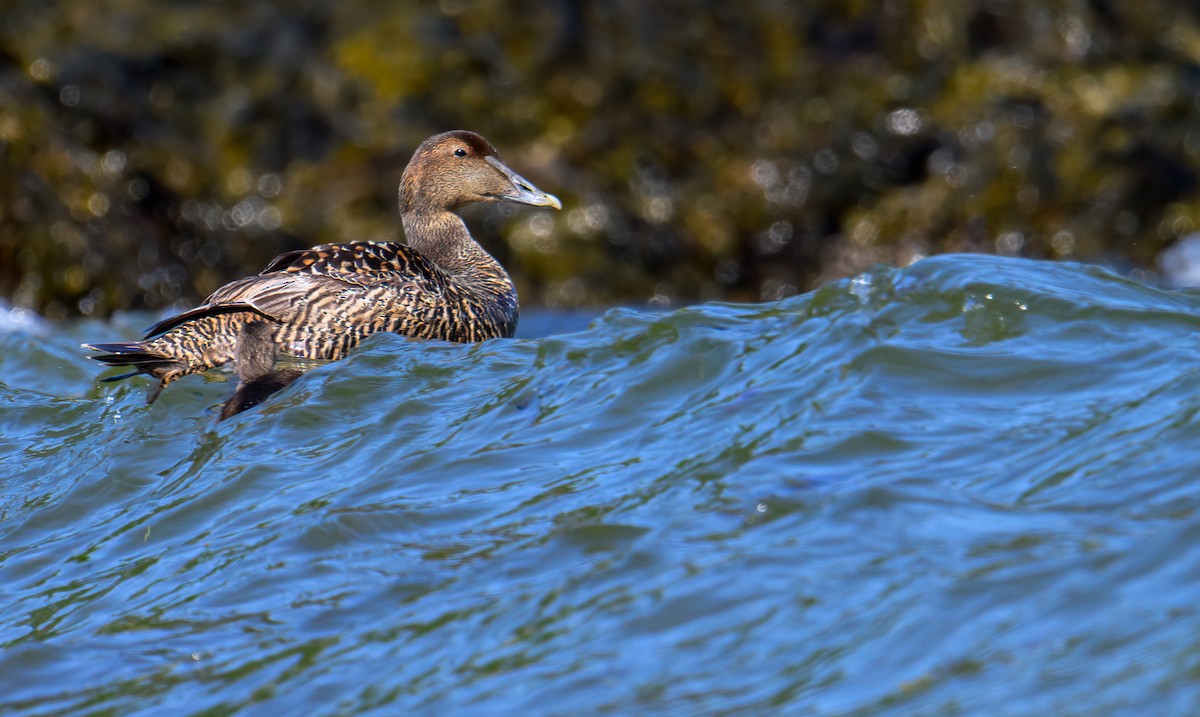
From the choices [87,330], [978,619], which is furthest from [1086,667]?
[87,330]

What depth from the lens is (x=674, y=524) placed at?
396cm

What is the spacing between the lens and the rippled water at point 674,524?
321 centimetres

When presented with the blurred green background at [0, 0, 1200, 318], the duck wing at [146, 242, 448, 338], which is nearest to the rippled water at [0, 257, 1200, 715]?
the duck wing at [146, 242, 448, 338]

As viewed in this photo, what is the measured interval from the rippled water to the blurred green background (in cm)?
702

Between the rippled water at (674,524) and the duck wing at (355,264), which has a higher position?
the duck wing at (355,264)

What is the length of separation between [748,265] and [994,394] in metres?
8.75

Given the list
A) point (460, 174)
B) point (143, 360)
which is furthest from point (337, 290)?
point (460, 174)

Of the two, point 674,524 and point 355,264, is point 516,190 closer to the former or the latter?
point 355,264

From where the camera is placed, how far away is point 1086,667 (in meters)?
2.99

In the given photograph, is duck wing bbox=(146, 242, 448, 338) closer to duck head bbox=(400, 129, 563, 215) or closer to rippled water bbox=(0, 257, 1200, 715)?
rippled water bbox=(0, 257, 1200, 715)

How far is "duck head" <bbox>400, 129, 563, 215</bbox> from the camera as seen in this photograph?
329 inches

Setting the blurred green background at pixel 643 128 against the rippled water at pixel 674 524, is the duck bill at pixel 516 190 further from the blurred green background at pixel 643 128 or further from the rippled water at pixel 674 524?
the blurred green background at pixel 643 128

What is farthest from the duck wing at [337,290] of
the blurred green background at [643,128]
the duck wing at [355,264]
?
the blurred green background at [643,128]

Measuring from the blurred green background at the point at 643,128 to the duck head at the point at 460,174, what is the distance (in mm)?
4494
